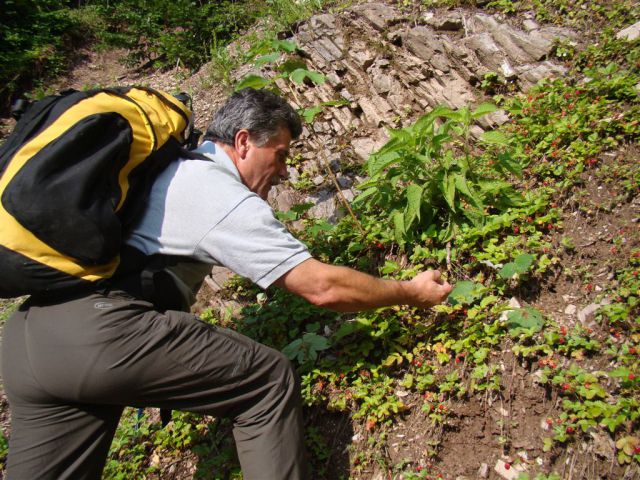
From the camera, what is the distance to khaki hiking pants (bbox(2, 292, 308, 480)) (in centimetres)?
210

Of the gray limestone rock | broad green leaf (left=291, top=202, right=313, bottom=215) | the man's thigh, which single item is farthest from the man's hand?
the gray limestone rock

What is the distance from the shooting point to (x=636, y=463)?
A: 87.1 inches

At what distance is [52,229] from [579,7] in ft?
18.4

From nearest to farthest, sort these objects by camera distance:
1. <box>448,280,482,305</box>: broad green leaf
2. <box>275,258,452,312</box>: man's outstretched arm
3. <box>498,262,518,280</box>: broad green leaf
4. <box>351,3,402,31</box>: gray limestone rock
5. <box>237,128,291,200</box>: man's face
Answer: <box>275,258,452,312</box>: man's outstretched arm < <box>237,128,291,200</box>: man's face < <box>498,262,518,280</box>: broad green leaf < <box>448,280,482,305</box>: broad green leaf < <box>351,3,402,31</box>: gray limestone rock

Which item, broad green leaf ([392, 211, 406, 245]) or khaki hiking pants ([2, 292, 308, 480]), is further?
broad green leaf ([392, 211, 406, 245])

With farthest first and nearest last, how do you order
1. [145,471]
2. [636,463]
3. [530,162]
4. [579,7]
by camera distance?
1. [579,7]
2. [530,162]
3. [145,471]
4. [636,463]

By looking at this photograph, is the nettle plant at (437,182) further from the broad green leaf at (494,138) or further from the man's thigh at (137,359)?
the man's thigh at (137,359)

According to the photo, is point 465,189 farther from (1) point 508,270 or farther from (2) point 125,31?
(2) point 125,31

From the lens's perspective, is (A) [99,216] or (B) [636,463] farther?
(B) [636,463]

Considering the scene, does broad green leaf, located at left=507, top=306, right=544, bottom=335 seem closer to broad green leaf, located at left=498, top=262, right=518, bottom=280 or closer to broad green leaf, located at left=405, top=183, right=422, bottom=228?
broad green leaf, located at left=498, top=262, right=518, bottom=280

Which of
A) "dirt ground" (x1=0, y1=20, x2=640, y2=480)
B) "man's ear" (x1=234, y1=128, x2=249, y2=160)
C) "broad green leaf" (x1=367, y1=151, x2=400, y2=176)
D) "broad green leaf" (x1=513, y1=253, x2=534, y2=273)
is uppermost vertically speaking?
"man's ear" (x1=234, y1=128, x2=249, y2=160)

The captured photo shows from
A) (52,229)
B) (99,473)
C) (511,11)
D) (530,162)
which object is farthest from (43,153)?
(511,11)

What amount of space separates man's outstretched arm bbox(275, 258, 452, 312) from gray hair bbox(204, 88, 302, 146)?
0.99 meters

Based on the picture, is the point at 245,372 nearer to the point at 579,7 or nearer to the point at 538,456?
the point at 538,456
